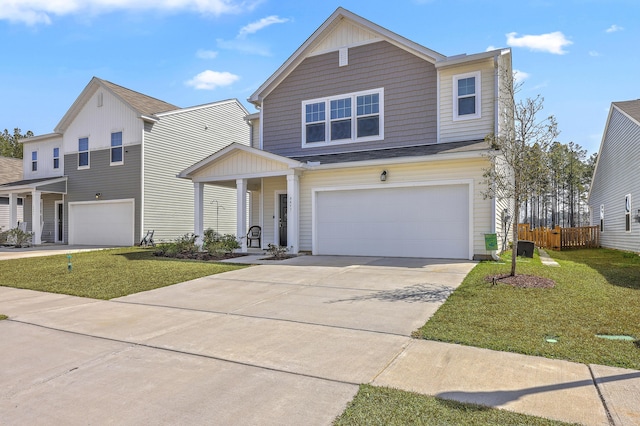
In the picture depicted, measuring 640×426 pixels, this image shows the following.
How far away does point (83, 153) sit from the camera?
20531 mm

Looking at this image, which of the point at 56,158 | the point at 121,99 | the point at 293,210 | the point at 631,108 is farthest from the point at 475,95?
the point at 56,158

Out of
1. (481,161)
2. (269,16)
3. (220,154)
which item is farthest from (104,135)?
(481,161)

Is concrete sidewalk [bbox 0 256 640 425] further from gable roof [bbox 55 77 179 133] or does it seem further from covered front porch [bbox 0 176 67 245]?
covered front porch [bbox 0 176 67 245]

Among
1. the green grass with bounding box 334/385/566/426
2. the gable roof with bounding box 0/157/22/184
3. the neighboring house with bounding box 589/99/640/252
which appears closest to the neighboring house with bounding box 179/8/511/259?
the neighboring house with bounding box 589/99/640/252

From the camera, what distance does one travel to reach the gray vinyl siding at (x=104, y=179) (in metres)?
18.5

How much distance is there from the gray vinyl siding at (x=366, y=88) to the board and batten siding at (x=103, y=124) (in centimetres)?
730

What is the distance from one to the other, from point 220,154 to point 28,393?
1125cm

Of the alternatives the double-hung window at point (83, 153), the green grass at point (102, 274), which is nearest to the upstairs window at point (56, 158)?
the double-hung window at point (83, 153)

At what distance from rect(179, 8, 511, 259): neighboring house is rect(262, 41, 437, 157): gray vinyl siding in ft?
0.12

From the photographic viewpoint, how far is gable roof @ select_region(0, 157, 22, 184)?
2529 centimetres

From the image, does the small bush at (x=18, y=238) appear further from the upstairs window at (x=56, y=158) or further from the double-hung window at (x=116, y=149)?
the double-hung window at (x=116, y=149)

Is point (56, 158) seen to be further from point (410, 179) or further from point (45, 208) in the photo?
point (410, 179)

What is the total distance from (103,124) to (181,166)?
13.9ft

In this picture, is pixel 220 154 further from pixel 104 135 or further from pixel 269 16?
pixel 104 135
